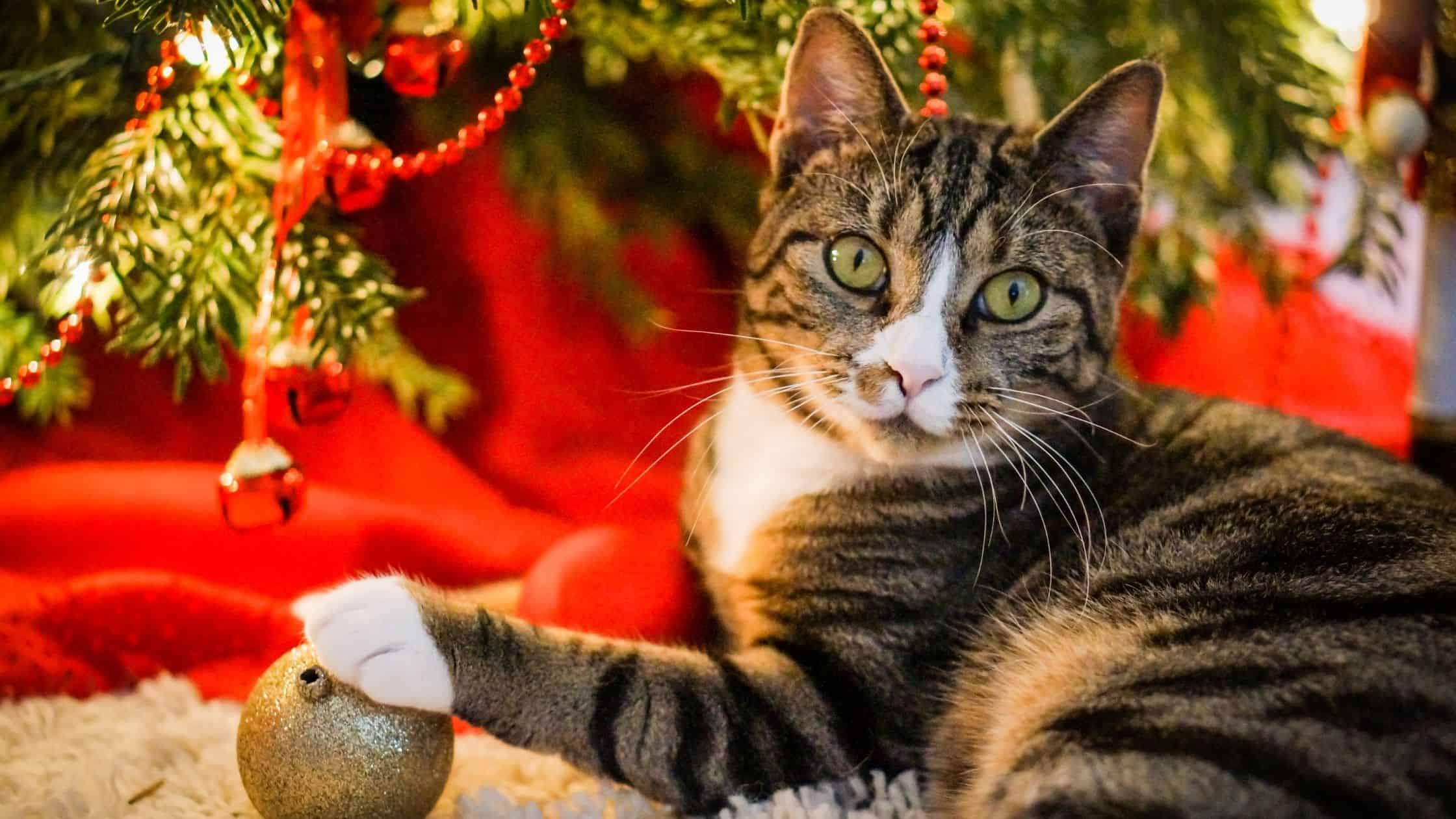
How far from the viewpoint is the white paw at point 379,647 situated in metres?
0.79

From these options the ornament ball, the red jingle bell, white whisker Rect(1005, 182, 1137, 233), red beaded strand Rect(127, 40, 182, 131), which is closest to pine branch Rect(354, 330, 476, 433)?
the red jingle bell

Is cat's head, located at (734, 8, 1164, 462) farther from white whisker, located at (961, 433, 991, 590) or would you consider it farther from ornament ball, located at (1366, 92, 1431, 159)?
ornament ball, located at (1366, 92, 1431, 159)

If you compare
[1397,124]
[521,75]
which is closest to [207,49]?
[521,75]

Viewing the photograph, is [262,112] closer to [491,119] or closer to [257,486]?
[491,119]

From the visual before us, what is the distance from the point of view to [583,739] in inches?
34.2

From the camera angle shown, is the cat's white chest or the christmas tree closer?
the christmas tree

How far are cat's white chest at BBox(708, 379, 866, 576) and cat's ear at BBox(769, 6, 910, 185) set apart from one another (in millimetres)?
242

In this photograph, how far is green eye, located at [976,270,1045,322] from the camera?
0.98 metres

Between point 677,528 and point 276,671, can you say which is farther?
point 677,528

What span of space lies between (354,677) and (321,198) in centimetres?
48

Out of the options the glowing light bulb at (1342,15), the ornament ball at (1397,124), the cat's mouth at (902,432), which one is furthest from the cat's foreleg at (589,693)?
the glowing light bulb at (1342,15)

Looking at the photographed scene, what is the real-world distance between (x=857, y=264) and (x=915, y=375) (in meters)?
0.14

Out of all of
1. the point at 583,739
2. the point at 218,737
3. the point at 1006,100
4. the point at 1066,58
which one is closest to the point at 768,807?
the point at 583,739

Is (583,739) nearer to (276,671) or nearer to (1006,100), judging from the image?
(276,671)
